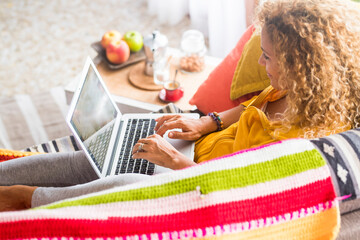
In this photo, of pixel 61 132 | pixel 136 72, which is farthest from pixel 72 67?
pixel 136 72

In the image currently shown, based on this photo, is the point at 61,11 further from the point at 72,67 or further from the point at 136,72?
the point at 136,72

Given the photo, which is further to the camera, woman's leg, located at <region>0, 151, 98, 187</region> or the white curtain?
the white curtain

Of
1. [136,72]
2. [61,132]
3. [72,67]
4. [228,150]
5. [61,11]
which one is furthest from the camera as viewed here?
[61,11]

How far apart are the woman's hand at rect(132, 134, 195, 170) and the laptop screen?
0.47ft

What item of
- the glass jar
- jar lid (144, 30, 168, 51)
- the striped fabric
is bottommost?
the striped fabric

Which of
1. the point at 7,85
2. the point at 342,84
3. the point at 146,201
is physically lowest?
the point at 7,85

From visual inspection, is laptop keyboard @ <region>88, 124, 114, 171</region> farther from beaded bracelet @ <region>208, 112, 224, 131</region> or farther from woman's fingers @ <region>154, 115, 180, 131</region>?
beaded bracelet @ <region>208, 112, 224, 131</region>

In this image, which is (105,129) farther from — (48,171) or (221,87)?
(221,87)

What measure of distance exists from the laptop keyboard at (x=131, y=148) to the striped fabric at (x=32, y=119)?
936 mm

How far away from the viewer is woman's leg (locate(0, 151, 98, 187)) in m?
1.33

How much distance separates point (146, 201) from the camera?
0.91 metres

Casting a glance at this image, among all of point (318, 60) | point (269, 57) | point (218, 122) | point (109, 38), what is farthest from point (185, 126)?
point (109, 38)

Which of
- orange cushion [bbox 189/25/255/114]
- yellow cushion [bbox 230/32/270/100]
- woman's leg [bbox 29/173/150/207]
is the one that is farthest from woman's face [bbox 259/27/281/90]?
woman's leg [bbox 29/173/150/207]

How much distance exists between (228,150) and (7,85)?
1892 millimetres
